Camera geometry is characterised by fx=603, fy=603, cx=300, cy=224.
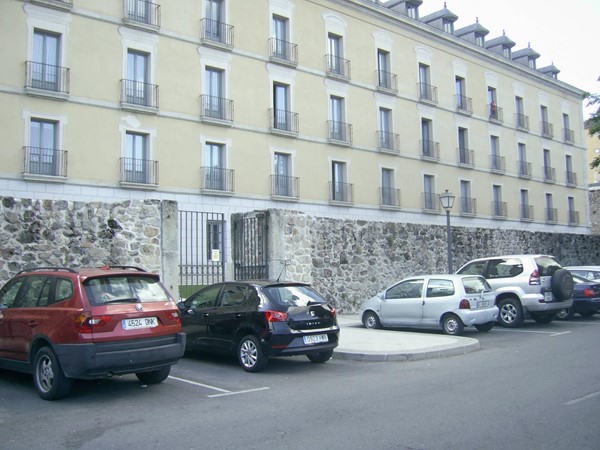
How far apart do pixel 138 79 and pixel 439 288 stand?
1956cm

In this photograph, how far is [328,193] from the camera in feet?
114

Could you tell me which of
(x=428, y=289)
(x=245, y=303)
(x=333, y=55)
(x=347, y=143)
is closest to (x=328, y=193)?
(x=347, y=143)

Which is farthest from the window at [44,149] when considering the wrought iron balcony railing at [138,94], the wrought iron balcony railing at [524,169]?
the wrought iron balcony railing at [524,169]

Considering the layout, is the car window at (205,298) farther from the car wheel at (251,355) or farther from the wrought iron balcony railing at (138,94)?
the wrought iron balcony railing at (138,94)

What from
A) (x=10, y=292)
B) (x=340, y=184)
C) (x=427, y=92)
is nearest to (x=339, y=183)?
(x=340, y=184)

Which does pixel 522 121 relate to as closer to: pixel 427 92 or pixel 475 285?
pixel 427 92

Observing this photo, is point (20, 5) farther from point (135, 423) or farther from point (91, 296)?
point (135, 423)

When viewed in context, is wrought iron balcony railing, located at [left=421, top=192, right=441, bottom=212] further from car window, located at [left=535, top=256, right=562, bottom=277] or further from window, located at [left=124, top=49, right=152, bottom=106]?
car window, located at [left=535, top=256, right=562, bottom=277]

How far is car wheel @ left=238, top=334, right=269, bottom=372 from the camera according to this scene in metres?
9.92

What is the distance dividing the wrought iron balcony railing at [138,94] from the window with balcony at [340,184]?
11451mm

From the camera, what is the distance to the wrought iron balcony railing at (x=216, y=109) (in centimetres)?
3016

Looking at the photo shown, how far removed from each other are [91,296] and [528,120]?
46.2 meters

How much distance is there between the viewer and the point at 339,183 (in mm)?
35500

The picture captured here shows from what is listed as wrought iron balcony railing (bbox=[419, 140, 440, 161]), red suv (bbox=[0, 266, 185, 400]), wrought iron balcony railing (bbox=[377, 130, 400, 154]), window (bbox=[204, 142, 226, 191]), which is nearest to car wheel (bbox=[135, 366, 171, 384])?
red suv (bbox=[0, 266, 185, 400])
